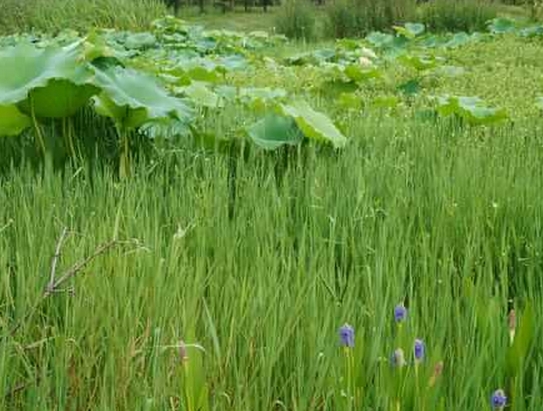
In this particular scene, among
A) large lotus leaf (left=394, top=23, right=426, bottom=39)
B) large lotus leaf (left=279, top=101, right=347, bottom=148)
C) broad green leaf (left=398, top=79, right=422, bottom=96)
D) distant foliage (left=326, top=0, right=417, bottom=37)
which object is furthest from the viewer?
distant foliage (left=326, top=0, right=417, bottom=37)

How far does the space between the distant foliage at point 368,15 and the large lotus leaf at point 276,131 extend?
8.28m

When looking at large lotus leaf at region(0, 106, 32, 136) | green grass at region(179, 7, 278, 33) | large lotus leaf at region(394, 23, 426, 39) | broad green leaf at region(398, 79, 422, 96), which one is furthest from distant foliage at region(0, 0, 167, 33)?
large lotus leaf at region(0, 106, 32, 136)

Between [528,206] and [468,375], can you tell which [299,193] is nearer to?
[528,206]

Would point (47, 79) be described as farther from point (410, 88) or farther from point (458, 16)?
point (458, 16)

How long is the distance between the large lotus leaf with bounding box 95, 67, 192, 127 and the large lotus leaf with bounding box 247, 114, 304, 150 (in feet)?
0.75

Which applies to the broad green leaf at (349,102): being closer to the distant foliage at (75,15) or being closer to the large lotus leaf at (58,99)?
the large lotus leaf at (58,99)

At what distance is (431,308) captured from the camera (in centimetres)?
144

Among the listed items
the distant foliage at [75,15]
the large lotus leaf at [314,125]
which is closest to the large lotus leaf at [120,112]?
the large lotus leaf at [314,125]

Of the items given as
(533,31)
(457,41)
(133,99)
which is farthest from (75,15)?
(133,99)

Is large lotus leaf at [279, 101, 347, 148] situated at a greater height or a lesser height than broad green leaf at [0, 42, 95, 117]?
lesser

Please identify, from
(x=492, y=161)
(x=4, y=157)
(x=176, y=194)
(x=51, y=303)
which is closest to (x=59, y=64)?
(x=4, y=157)

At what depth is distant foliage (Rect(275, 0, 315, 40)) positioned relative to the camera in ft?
35.8

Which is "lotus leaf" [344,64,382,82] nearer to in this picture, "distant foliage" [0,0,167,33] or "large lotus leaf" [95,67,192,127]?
"large lotus leaf" [95,67,192,127]

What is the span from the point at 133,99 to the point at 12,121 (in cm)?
37
